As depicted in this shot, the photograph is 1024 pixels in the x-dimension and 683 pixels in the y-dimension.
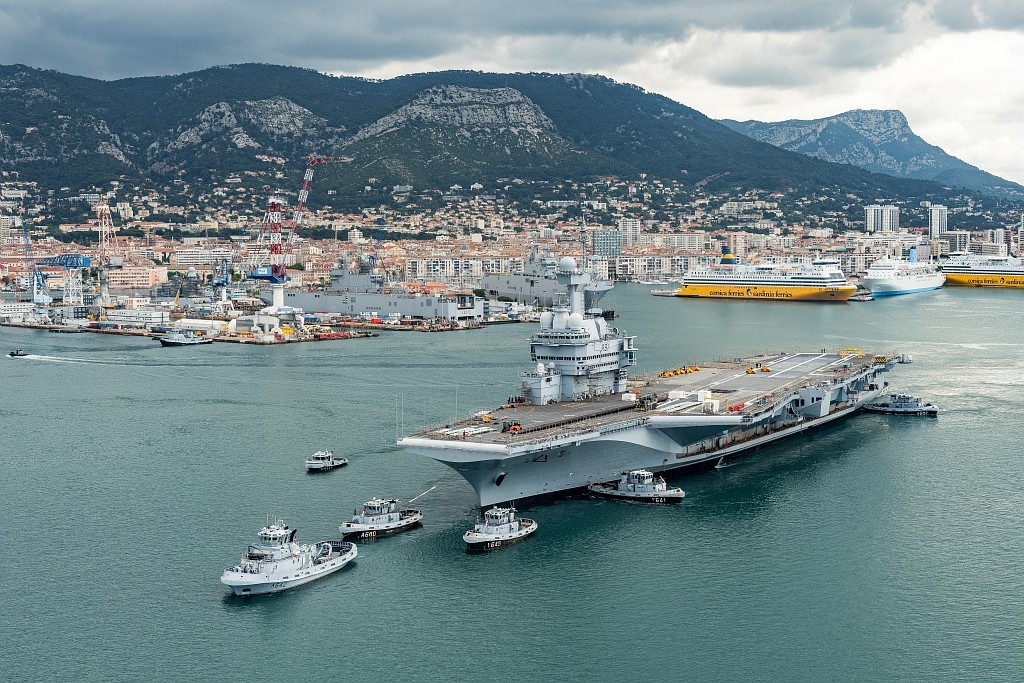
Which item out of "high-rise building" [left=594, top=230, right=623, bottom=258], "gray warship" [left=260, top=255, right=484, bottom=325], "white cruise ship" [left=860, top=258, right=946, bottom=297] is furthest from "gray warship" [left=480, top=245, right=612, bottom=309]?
"high-rise building" [left=594, top=230, right=623, bottom=258]

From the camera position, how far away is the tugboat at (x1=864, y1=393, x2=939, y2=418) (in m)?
45.5

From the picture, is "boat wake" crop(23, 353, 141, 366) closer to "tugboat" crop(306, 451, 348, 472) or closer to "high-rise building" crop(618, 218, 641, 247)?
"tugboat" crop(306, 451, 348, 472)

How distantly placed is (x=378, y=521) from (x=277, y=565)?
400 cm

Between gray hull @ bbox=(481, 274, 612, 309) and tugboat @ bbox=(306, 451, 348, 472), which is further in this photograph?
gray hull @ bbox=(481, 274, 612, 309)

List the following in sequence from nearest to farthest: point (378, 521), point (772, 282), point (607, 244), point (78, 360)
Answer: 1. point (378, 521)
2. point (78, 360)
3. point (772, 282)
4. point (607, 244)

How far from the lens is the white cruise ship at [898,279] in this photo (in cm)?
12107

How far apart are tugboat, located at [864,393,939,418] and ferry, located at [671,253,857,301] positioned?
67.5 metres

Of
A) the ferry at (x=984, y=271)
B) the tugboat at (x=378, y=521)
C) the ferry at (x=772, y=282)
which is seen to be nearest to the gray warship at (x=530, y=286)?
the ferry at (x=772, y=282)

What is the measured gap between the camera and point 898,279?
123m

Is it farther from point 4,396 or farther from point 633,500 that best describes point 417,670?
point 4,396

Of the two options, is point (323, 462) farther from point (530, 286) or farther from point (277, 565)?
point (530, 286)

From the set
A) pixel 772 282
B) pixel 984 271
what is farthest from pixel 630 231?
pixel 772 282

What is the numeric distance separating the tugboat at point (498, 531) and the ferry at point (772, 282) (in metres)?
89.2

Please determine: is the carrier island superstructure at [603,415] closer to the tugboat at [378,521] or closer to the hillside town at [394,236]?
the tugboat at [378,521]
